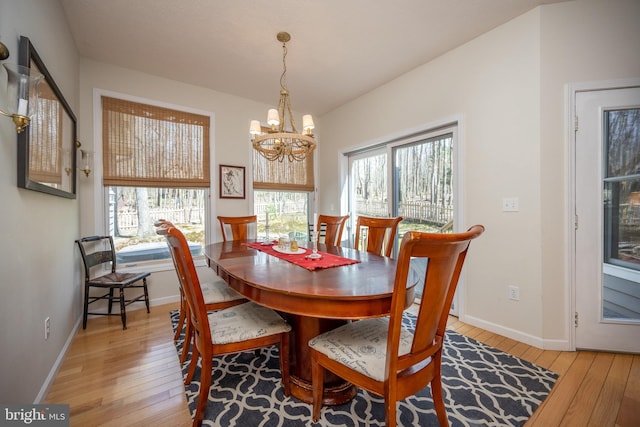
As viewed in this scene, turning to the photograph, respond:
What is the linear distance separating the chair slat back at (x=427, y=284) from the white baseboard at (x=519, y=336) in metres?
1.59

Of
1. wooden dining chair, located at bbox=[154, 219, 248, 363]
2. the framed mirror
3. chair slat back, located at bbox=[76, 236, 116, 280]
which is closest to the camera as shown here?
the framed mirror

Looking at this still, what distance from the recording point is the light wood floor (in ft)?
4.55

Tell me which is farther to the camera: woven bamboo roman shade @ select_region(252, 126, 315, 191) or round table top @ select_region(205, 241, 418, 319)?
woven bamboo roman shade @ select_region(252, 126, 315, 191)

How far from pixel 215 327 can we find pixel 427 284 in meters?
1.17

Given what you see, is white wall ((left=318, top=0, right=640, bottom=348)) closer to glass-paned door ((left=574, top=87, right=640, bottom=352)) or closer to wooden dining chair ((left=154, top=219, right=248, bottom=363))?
glass-paned door ((left=574, top=87, right=640, bottom=352))

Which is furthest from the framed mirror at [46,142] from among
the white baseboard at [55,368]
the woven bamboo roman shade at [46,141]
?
the white baseboard at [55,368]

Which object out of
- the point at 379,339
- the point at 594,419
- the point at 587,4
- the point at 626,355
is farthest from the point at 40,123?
the point at 626,355

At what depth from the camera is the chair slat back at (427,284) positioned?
35.3 inches

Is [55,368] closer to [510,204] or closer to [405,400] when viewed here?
[405,400]

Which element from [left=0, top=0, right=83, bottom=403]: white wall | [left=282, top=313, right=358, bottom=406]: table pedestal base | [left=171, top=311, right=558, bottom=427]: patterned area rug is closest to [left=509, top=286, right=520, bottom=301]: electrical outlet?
[left=171, top=311, right=558, bottom=427]: patterned area rug

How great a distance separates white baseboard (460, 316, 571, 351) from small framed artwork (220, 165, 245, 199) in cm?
310

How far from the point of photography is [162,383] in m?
1.67

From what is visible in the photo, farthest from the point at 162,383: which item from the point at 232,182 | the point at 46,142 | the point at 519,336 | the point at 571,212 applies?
the point at 571,212

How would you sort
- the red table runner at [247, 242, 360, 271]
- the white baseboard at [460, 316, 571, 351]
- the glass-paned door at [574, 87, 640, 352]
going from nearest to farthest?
the red table runner at [247, 242, 360, 271] < the glass-paned door at [574, 87, 640, 352] < the white baseboard at [460, 316, 571, 351]
